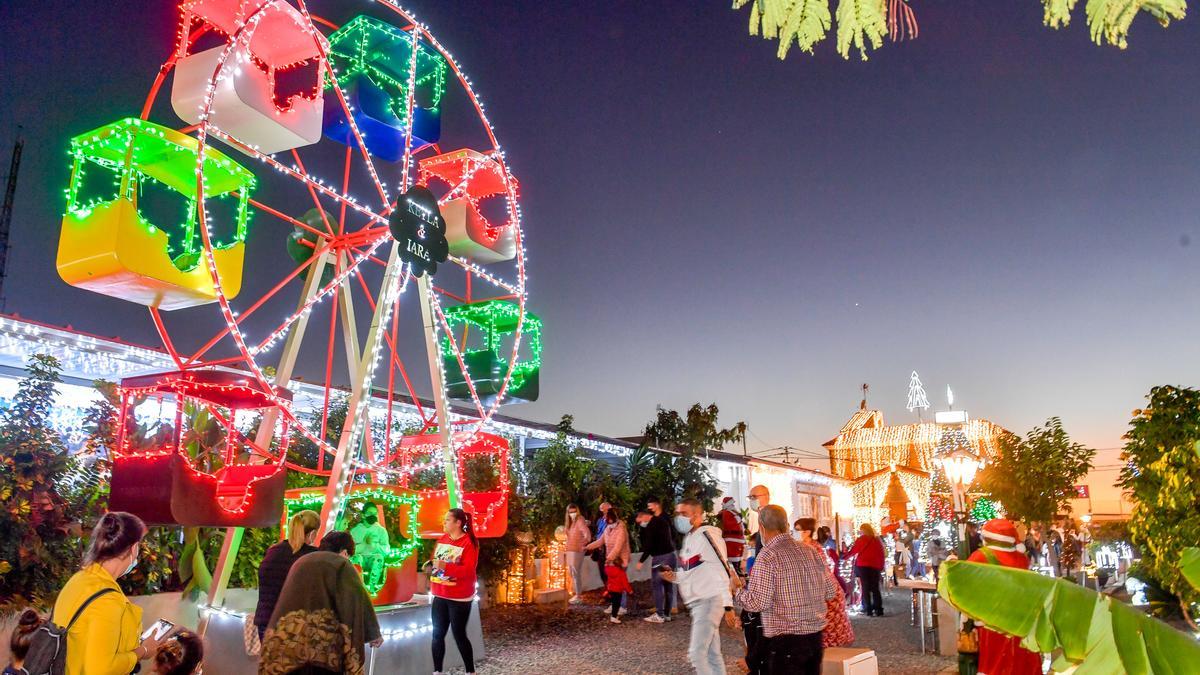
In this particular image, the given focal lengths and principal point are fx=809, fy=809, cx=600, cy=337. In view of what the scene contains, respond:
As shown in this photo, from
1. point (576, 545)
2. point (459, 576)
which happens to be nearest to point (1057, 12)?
point (459, 576)

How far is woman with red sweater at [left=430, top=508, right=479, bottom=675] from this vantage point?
23.2 feet

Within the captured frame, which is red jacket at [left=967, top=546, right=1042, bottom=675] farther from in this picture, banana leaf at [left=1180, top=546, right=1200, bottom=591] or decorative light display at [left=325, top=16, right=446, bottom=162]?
decorative light display at [left=325, top=16, right=446, bottom=162]

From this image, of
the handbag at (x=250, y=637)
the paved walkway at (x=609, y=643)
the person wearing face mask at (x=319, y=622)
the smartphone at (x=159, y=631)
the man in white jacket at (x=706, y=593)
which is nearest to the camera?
the smartphone at (x=159, y=631)

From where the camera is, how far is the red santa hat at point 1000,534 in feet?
17.5

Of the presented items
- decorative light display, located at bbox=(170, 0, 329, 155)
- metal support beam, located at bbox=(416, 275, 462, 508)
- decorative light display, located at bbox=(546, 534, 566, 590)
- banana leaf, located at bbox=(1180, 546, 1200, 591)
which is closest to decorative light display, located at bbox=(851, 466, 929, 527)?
decorative light display, located at bbox=(546, 534, 566, 590)

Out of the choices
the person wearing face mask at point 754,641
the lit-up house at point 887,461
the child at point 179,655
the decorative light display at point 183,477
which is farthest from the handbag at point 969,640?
the lit-up house at point 887,461

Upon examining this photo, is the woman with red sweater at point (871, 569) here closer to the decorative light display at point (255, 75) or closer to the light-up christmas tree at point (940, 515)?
the light-up christmas tree at point (940, 515)

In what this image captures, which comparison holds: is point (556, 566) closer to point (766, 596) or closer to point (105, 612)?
point (766, 596)

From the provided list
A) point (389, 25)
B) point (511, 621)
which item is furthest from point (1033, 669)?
point (389, 25)

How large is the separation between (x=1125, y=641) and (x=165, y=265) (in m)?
6.83

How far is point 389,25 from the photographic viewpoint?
9.80 metres

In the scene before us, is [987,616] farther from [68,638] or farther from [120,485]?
[120,485]

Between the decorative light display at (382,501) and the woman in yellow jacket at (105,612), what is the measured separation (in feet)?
14.3

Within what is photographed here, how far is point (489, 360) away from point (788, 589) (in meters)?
5.85
